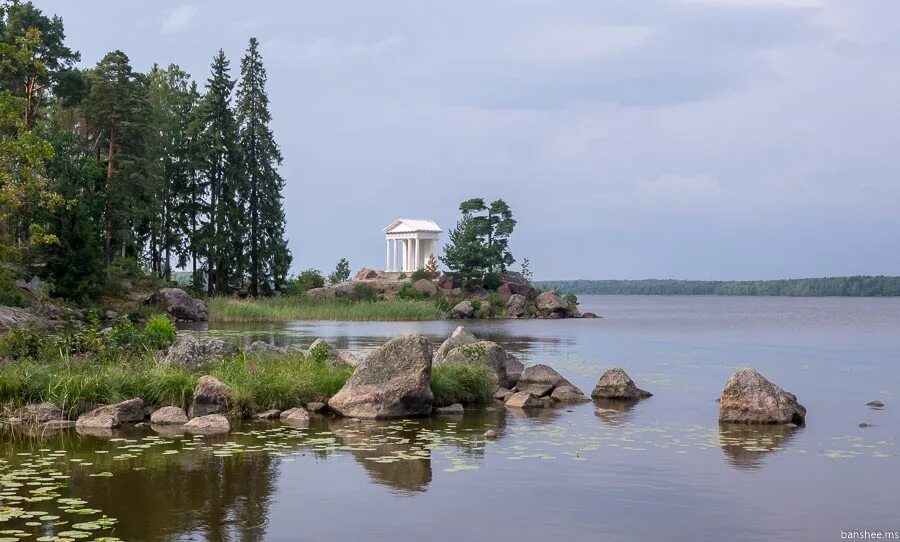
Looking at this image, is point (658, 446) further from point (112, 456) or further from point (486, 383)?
point (112, 456)

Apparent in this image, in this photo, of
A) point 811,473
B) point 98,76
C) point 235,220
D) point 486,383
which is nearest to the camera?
point 811,473

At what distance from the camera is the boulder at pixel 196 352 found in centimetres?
2025

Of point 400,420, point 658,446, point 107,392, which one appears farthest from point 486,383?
point 107,392

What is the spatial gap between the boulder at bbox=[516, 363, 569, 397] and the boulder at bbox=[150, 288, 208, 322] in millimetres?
40219

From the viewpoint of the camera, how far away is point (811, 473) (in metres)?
14.1

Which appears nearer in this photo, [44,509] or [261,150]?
[44,509]

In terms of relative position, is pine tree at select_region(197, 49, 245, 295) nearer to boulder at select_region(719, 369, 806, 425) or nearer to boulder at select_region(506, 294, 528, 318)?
boulder at select_region(506, 294, 528, 318)

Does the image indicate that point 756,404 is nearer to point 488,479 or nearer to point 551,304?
point 488,479

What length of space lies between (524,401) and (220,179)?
5937 cm

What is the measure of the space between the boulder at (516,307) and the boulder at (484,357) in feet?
197

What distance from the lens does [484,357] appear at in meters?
23.0

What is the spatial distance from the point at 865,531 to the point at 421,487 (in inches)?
224

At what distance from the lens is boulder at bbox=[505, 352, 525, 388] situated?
23.5m

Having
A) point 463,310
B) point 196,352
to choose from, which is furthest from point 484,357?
point 463,310
